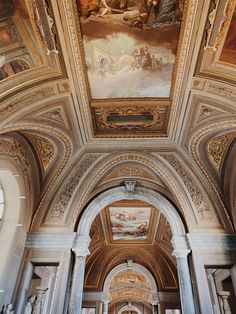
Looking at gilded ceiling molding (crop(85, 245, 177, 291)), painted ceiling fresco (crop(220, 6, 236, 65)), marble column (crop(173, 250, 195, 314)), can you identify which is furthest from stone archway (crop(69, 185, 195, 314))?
gilded ceiling molding (crop(85, 245, 177, 291))

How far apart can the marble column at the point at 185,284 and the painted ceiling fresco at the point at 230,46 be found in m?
5.78

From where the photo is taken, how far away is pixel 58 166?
922 centimetres

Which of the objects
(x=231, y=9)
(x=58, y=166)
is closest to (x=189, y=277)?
(x=58, y=166)

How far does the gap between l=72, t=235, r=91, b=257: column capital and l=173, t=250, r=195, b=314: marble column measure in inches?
115

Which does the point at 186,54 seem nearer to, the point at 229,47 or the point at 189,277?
the point at 229,47

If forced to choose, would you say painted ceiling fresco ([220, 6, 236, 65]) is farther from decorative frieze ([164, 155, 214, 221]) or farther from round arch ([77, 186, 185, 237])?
round arch ([77, 186, 185, 237])

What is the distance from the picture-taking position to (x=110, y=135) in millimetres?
8914

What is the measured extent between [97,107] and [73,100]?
33.1 inches

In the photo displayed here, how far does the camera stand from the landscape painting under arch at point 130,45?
17.3 ft

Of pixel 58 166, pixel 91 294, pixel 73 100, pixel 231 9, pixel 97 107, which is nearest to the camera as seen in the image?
pixel 231 9

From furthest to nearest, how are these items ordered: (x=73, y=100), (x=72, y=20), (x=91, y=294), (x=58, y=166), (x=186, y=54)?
(x=91, y=294), (x=58, y=166), (x=73, y=100), (x=186, y=54), (x=72, y=20)

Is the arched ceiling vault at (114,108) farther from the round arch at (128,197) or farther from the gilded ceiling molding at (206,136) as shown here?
the round arch at (128,197)

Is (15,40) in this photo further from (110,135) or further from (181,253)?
(181,253)

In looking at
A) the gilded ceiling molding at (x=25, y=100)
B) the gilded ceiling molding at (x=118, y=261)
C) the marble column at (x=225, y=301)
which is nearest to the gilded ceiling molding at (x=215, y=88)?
A: the gilded ceiling molding at (x=25, y=100)
